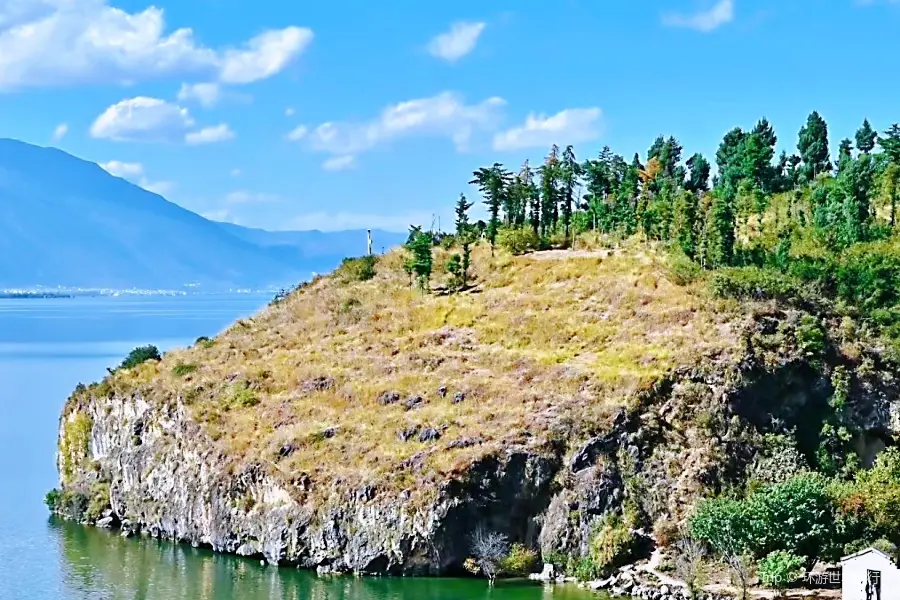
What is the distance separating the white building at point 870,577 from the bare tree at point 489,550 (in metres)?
12.3

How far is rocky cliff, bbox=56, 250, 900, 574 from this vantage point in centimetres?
4559

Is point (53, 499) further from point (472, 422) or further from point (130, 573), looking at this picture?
point (472, 422)

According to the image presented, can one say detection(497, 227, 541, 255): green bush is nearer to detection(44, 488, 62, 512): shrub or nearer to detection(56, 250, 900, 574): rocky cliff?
detection(56, 250, 900, 574): rocky cliff

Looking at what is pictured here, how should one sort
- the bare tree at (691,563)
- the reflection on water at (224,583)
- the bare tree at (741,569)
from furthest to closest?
the reflection on water at (224,583)
the bare tree at (691,563)
the bare tree at (741,569)

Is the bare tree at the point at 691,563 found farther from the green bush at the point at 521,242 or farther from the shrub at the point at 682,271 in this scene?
the green bush at the point at 521,242

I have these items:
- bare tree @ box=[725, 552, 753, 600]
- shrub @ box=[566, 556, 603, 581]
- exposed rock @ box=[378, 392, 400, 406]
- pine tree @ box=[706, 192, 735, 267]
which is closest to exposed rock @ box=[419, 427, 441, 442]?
exposed rock @ box=[378, 392, 400, 406]

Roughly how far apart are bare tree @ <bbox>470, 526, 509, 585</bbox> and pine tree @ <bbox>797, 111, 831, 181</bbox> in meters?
46.2

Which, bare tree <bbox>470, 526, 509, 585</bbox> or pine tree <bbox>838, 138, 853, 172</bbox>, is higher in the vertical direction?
pine tree <bbox>838, 138, 853, 172</bbox>

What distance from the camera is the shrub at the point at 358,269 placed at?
243 ft

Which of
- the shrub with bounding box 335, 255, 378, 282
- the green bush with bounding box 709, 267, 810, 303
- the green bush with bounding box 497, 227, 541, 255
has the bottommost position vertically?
the green bush with bounding box 709, 267, 810, 303

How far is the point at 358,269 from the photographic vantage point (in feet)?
246

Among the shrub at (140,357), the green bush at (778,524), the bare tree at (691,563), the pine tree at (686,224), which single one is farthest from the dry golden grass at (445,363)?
the green bush at (778,524)

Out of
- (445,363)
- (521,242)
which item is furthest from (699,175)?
(445,363)

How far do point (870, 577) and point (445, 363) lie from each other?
2301cm
